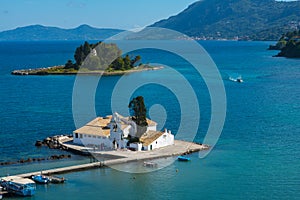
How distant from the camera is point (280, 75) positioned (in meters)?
119

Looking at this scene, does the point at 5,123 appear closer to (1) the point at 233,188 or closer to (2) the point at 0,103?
(2) the point at 0,103

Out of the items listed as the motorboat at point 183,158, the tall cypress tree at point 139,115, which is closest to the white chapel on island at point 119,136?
the tall cypress tree at point 139,115

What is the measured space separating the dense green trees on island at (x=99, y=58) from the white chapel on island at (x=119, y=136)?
79.1 meters

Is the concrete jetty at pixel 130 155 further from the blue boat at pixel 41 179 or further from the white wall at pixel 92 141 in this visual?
the white wall at pixel 92 141

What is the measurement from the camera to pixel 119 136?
4688 centimetres

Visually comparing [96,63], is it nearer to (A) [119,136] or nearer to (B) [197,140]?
(B) [197,140]

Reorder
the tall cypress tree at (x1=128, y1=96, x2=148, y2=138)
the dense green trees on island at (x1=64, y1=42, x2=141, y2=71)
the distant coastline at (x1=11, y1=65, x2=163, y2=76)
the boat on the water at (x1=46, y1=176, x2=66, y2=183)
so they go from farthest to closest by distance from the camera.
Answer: the dense green trees on island at (x1=64, y1=42, x2=141, y2=71), the distant coastline at (x1=11, y1=65, x2=163, y2=76), the tall cypress tree at (x1=128, y1=96, x2=148, y2=138), the boat on the water at (x1=46, y1=176, x2=66, y2=183)

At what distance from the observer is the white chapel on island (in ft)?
154

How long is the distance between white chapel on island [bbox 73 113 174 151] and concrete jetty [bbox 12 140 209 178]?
849 mm

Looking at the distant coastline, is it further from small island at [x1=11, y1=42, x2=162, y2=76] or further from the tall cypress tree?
the tall cypress tree

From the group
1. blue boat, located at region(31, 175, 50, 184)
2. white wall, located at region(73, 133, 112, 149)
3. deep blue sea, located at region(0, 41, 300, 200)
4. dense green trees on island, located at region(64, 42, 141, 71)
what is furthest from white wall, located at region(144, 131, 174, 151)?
dense green trees on island, located at region(64, 42, 141, 71)

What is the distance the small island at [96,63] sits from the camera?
12756 cm

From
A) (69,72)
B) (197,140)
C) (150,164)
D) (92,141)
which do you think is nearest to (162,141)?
(197,140)

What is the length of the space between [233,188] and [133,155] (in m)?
10.8
